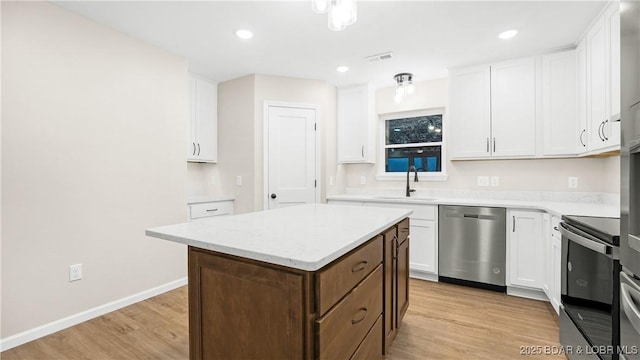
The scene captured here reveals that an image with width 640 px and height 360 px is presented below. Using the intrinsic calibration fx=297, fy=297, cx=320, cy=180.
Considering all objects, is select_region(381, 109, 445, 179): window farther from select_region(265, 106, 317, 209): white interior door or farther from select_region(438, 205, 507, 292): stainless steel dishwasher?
select_region(265, 106, 317, 209): white interior door

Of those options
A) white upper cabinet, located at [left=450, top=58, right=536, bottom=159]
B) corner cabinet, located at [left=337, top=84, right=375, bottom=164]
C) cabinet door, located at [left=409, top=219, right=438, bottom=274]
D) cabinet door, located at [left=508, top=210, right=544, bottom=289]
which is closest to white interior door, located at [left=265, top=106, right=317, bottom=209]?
corner cabinet, located at [left=337, top=84, right=375, bottom=164]

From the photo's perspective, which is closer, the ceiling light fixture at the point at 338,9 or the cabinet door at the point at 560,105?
the ceiling light fixture at the point at 338,9

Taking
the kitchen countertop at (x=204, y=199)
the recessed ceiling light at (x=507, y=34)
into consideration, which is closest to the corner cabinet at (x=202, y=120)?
the kitchen countertop at (x=204, y=199)

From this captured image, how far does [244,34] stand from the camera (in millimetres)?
2727

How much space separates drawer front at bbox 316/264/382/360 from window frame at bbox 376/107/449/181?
2.58m

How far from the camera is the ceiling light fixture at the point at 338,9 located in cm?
162

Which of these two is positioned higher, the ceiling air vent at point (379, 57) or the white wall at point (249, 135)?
the ceiling air vent at point (379, 57)

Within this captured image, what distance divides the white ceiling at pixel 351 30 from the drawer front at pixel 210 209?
1.63m

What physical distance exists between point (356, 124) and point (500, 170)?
1.83 meters

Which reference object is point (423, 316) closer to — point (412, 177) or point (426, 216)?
point (426, 216)

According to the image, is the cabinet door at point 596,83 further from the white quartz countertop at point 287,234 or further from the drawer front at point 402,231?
the white quartz countertop at point 287,234

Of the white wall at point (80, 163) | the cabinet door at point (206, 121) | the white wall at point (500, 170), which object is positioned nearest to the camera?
the white wall at point (80, 163)

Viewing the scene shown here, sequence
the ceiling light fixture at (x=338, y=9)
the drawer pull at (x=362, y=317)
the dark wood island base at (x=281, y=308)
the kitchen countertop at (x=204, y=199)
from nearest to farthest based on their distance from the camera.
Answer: the dark wood island base at (x=281, y=308) → the drawer pull at (x=362, y=317) → the ceiling light fixture at (x=338, y=9) → the kitchen countertop at (x=204, y=199)

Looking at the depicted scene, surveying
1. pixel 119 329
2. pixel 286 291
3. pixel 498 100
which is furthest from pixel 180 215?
pixel 498 100
